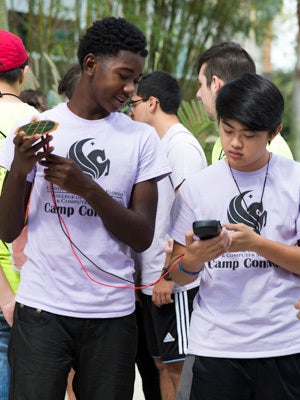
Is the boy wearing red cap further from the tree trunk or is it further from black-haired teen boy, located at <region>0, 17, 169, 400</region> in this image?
the tree trunk

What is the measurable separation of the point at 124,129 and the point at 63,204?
38 cm

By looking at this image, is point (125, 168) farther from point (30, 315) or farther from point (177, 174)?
point (177, 174)

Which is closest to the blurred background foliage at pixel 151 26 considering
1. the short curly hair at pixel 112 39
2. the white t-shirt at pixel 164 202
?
the white t-shirt at pixel 164 202

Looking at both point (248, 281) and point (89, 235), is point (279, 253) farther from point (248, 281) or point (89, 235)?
point (89, 235)

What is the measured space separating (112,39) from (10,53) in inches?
40.0

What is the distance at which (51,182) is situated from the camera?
10.6ft

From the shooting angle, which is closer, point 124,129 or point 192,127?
point 124,129

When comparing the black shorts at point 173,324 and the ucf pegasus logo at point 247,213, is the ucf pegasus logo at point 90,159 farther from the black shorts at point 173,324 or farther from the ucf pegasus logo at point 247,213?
the black shorts at point 173,324

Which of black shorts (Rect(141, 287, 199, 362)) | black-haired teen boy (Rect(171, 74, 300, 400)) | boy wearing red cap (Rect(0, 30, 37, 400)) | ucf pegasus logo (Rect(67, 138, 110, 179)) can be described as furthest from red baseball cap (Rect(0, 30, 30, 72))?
black shorts (Rect(141, 287, 199, 362))

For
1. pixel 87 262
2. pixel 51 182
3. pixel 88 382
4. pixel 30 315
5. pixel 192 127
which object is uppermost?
pixel 51 182

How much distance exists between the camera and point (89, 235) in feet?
10.9

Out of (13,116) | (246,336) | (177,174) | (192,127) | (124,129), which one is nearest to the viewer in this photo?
(246,336)

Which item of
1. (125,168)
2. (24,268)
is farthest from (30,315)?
(125,168)

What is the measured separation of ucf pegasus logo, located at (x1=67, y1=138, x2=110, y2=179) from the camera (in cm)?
332
